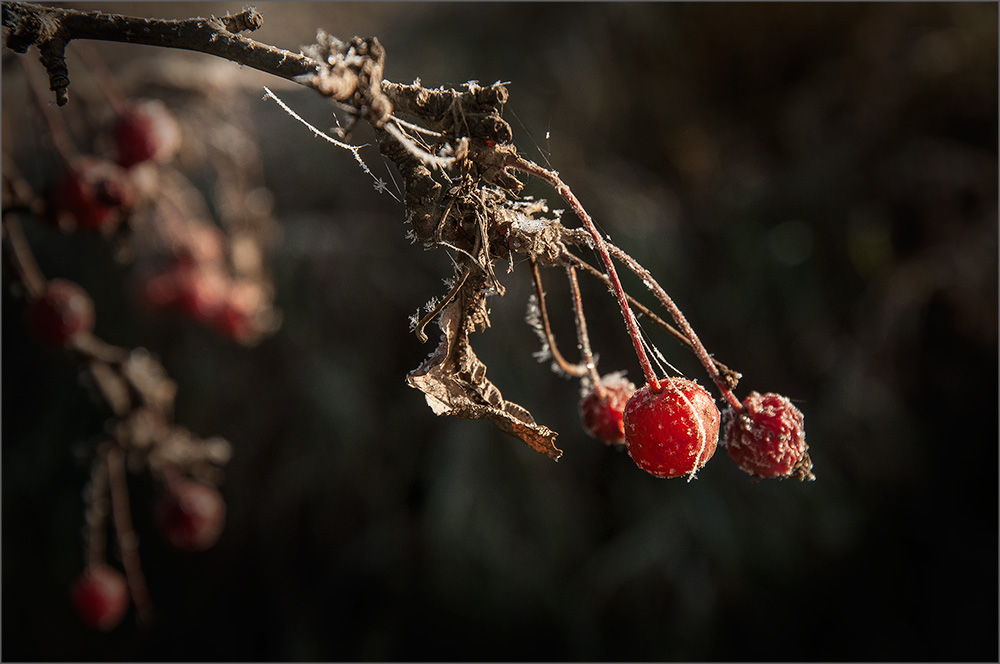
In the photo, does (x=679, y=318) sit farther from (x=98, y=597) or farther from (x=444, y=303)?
(x=98, y=597)

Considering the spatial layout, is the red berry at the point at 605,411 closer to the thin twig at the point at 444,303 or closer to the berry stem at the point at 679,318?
the berry stem at the point at 679,318

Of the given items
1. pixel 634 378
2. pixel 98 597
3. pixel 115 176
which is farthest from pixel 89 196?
pixel 634 378

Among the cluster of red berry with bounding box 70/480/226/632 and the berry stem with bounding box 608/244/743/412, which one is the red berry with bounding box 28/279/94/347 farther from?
the berry stem with bounding box 608/244/743/412

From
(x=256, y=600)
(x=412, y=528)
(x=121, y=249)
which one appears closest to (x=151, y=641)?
(x=256, y=600)

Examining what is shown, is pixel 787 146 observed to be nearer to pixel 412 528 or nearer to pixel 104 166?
pixel 412 528

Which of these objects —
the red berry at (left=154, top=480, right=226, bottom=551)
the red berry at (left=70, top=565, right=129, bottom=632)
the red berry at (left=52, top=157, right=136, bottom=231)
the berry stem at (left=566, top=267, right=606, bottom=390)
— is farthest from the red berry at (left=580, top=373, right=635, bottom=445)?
the red berry at (left=70, top=565, right=129, bottom=632)

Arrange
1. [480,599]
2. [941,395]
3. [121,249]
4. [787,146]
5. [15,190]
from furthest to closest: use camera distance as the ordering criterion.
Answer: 1. [787,146]
2. [941,395]
3. [480,599]
4. [121,249]
5. [15,190]

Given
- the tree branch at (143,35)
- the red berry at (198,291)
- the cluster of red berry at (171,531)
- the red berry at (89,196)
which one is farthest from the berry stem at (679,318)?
the red berry at (198,291)
